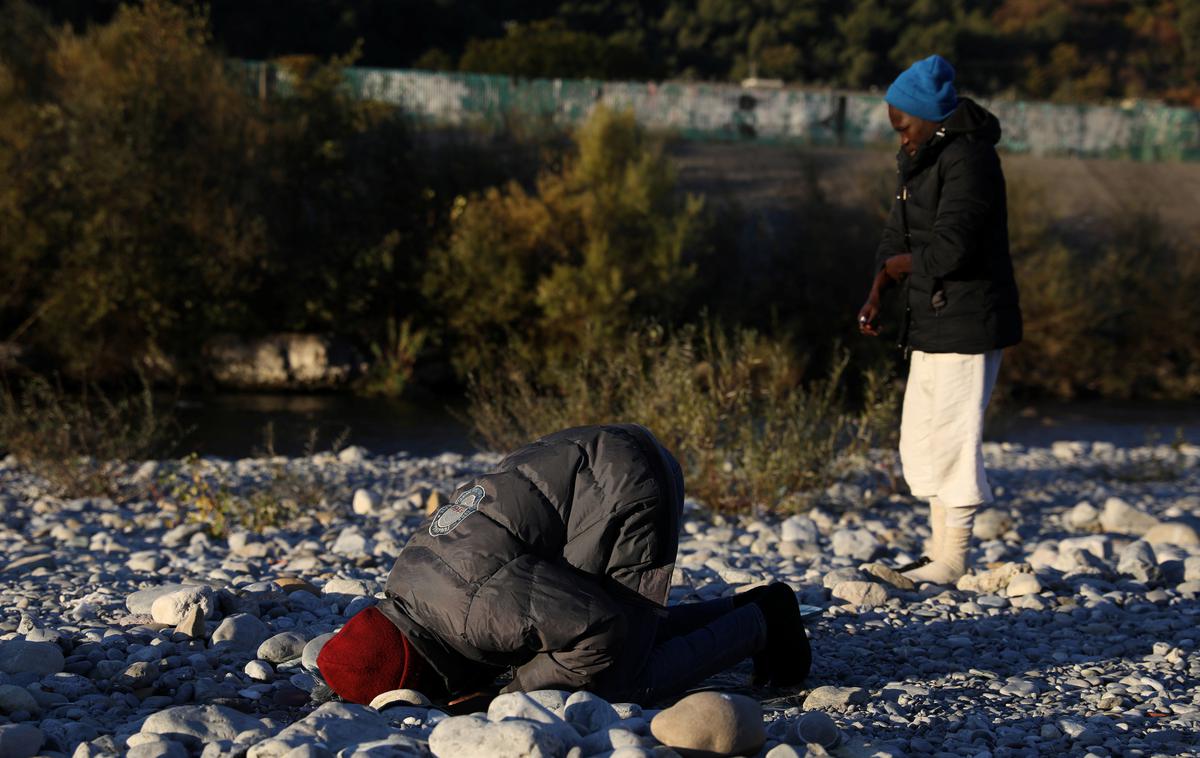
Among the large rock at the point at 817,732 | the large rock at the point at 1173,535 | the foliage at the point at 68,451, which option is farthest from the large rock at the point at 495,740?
the foliage at the point at 68,451

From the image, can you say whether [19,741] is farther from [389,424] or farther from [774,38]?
[774,38]

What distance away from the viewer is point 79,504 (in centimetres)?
746

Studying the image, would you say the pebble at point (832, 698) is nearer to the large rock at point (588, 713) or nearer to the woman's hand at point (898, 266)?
the large rock at point (588, 713)

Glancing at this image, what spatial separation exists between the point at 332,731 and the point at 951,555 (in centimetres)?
334

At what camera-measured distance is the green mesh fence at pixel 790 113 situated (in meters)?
31.1

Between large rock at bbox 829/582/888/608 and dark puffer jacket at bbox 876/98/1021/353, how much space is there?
3.49 feet

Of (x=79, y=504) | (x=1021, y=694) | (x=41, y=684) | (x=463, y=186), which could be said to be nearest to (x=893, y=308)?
(x=463, y=186)

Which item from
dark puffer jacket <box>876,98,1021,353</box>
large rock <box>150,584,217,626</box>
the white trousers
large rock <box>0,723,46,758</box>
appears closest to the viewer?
large rock <box>0,723,46,758</box>

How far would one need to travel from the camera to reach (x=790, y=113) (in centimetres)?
3525

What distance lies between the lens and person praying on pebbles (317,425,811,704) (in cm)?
315

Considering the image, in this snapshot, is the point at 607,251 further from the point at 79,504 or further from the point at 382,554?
the point at 382,554

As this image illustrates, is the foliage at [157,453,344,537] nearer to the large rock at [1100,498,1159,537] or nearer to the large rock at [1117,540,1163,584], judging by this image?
the large rock at [1117,540,1163,584]

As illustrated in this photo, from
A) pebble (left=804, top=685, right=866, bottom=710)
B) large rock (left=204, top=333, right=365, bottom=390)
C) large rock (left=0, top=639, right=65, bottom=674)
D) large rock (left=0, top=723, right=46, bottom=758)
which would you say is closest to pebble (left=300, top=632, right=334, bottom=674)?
large rock (left=0, top=639, right=65, bottom=674)

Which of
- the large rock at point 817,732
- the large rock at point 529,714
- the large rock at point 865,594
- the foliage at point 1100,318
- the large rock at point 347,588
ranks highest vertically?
the large rock at point 529,714
